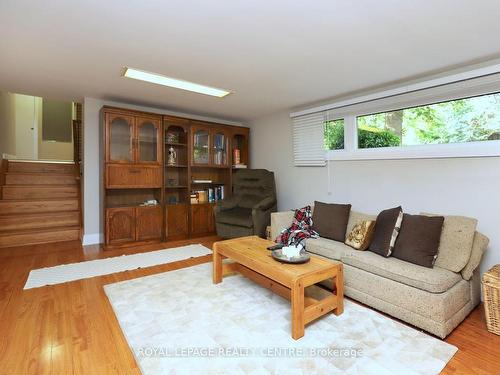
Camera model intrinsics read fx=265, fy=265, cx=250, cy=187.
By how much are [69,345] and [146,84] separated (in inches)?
106

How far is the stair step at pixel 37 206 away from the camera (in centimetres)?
411

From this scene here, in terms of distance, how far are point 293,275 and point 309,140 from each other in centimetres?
261

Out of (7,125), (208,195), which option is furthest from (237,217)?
(7,125)

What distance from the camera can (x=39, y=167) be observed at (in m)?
5.18

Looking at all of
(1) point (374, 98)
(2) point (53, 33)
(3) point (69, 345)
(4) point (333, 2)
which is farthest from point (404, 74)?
(3) point (69, 345)

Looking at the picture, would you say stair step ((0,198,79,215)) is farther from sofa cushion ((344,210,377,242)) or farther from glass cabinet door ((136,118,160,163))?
sofa cushion ((344,210,377,242))

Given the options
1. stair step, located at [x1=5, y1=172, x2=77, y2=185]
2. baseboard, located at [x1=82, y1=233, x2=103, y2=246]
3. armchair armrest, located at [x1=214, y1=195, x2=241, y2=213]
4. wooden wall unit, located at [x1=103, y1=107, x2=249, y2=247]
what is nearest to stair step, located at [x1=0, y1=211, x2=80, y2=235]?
baseboard, located at [x1=82, y1=233, x2=103, y2=246]

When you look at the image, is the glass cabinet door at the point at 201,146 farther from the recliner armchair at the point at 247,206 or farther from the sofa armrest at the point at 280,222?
the sofa armrest at the point at 280,222

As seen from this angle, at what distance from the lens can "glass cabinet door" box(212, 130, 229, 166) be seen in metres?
4.68

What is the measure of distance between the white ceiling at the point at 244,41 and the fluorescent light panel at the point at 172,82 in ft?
0.50

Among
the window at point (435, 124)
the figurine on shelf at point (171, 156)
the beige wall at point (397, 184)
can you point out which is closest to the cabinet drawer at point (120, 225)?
the figurine on shelf at point (171, 156)

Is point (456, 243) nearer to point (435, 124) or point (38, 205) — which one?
point (435, 124)

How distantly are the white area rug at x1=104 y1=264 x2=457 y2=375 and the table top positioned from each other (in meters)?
0.35

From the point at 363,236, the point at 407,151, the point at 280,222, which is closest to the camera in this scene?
the point at 363,236
